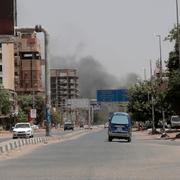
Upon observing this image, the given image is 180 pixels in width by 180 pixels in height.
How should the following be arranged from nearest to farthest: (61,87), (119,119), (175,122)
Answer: (119,119)
(175,122)
(61,87)

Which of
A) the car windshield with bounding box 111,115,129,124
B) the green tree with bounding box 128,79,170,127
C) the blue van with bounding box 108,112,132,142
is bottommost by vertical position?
the blue van with bounding box 108,112,132,142

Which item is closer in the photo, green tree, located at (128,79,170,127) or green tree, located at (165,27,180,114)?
green tree, located at (165,27,180,114)

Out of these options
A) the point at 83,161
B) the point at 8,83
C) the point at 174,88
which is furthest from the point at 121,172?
the point at 8,83

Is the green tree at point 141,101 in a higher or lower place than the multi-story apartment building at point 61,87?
lower

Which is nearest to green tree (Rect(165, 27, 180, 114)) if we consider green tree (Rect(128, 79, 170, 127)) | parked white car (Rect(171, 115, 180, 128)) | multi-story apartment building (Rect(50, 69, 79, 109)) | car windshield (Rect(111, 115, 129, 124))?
car windshield (Rect(111, 115, 129, 124))

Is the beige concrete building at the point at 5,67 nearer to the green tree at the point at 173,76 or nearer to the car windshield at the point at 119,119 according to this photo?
the green tree at the point at 173,76

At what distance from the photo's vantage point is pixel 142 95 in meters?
110

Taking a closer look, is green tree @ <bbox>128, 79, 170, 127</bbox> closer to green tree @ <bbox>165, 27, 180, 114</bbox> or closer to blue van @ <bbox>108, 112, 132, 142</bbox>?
green tree @ <bbox>165, 27, 180, 114</bbox>

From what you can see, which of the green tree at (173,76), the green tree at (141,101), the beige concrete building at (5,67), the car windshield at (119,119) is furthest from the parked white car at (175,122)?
the beige concrete building at (5,67)

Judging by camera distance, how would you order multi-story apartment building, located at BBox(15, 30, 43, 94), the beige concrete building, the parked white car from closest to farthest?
the parked white car < the beige concrete building < multi-story apartment building, located at BBox(15, 30, 43, 94)

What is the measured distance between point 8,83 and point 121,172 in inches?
5267

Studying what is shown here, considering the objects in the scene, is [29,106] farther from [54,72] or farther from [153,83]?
[153,83]

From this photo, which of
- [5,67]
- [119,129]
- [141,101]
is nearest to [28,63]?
[5,67]

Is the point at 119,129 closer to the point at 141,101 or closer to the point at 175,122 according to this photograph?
the point at 175,122
